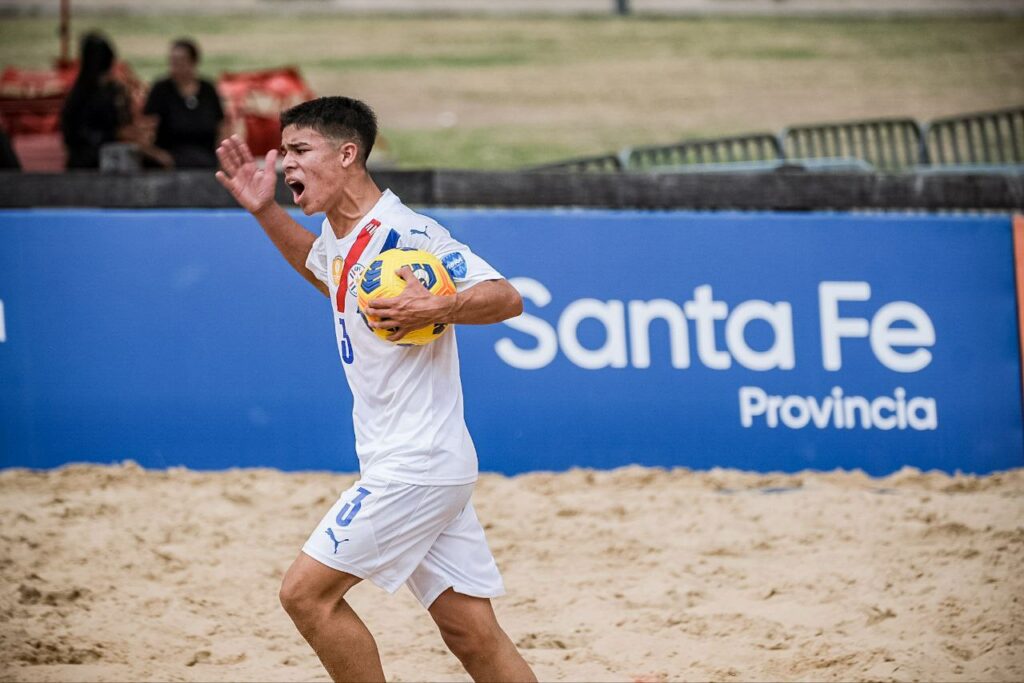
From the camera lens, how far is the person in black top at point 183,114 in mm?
10211

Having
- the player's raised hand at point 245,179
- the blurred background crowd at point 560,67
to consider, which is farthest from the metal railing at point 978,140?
the player's raised hand at point 245,179

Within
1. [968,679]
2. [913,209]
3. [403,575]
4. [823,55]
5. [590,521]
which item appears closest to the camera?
[403,575]

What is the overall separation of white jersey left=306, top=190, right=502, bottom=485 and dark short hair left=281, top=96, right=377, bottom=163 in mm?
217

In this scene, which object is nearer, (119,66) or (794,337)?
(794,337)

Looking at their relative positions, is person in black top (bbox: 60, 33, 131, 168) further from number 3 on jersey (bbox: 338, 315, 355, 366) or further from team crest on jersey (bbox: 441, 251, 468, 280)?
team crest on jersey (bbox: 441, 251, 468, 280)

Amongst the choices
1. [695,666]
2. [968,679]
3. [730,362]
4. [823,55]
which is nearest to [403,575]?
[695,666]

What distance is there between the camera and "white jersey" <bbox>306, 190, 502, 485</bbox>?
3.85 m

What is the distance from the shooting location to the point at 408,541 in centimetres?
385

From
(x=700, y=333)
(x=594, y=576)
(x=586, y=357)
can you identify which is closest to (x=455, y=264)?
(x=594, y=576)

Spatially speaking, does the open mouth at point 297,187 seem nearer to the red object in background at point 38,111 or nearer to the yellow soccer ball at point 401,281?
the yellow soccer ball at point 401,281

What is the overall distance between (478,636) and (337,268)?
1.21m

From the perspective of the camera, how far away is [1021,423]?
23.8 ft

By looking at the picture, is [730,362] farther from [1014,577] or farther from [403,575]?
[403,575]

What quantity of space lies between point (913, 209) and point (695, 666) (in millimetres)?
3843
